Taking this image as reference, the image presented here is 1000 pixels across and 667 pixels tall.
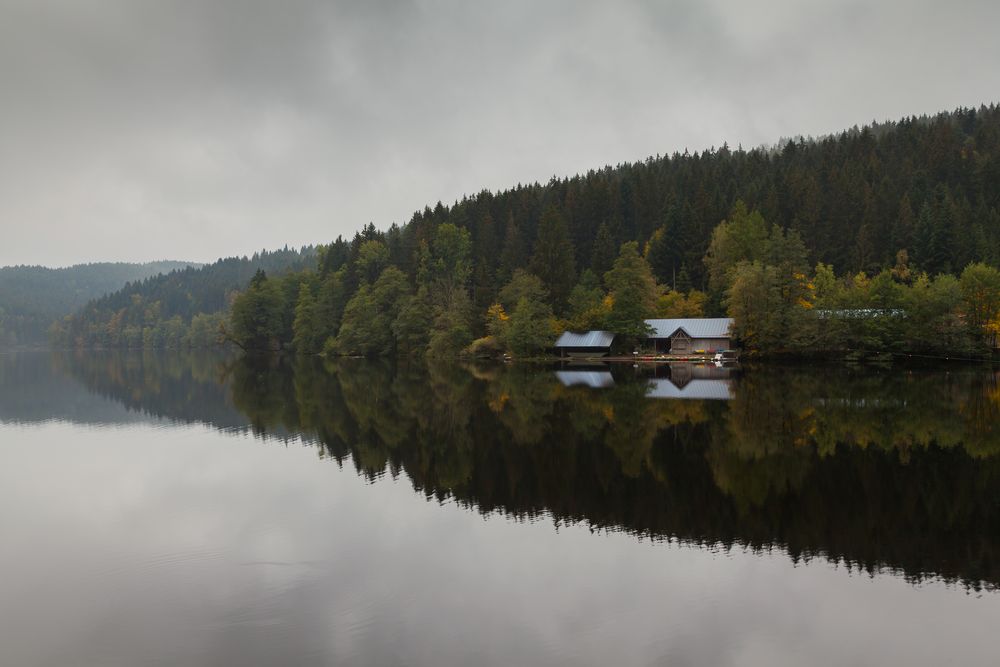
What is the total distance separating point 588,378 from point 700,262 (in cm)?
5484

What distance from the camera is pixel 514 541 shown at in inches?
643

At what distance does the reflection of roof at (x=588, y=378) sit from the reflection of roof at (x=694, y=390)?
3.84 meters

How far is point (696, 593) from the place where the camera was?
42.7 feet

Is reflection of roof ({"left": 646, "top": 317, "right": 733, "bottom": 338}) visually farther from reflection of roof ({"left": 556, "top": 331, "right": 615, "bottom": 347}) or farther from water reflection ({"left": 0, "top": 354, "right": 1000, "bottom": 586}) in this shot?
water reflection ({"left": 0, "top": 354, "right": 1000, "bottom": 586})

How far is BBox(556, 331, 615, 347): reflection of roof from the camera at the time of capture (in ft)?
296

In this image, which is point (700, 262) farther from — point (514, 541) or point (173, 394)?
point (514, 541)

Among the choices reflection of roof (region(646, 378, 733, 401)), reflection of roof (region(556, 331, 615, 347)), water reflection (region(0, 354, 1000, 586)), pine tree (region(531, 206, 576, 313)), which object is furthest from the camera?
pine tree (region(531, 206, 576, 313))

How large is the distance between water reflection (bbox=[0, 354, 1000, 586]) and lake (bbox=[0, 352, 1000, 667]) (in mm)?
142

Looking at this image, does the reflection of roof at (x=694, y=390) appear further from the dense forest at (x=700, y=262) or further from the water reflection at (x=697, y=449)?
the dense forest at (x=700, y=262)

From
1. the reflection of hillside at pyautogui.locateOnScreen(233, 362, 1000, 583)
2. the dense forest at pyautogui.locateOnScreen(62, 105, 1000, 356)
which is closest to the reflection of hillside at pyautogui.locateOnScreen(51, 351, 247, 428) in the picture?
the reflection of hillside at pyautogui.locateOnScreen(233, 362, 1000, 583)

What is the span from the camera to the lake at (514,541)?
11422 mm

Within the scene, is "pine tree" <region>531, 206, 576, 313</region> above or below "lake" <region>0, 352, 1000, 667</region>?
above

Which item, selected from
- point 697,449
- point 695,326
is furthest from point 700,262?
point 697,449

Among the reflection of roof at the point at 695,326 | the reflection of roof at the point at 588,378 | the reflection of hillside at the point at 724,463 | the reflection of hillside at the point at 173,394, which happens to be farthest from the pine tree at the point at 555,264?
the reflection of hillside at the point at 724,463
